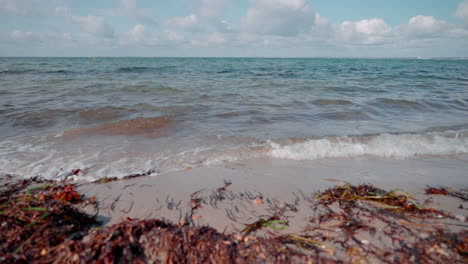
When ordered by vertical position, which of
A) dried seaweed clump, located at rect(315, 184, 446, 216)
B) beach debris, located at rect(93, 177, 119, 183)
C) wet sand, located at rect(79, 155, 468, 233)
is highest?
dried seaweed clump, located at rect(315, 184, 446, 216)

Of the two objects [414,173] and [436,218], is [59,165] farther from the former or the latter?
[414,173]

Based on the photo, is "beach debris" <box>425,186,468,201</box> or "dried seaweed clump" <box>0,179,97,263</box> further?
"beach debris" <box>425,186,468,201</box>

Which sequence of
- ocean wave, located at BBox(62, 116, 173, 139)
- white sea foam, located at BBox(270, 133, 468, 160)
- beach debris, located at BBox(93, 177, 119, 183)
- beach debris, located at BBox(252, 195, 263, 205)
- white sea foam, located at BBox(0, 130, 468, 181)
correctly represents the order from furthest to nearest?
ocean wave, located at BBox(62, 116, 173, 139), white sea foam, located at BBox(270, 133, 468, 160), white sea foam, located at BBox(0, 130, 468, 181), beach debris, located at BBox(93, 177, 119, 183), beach debris, located at BBox(252, 195, 263, 205)

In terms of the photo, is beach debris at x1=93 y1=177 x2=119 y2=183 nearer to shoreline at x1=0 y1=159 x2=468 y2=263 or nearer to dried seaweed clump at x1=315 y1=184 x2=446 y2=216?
shoreline at x1=0 y1=159 x2=468 y2=263

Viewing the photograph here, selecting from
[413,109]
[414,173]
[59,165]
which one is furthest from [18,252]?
[413,109]

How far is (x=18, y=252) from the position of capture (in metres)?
1.58

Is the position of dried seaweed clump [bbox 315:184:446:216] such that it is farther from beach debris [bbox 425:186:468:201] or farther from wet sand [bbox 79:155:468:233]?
beach debris [bbox 425:186:468:201]

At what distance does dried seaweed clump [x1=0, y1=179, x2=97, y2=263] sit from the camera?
1.60m

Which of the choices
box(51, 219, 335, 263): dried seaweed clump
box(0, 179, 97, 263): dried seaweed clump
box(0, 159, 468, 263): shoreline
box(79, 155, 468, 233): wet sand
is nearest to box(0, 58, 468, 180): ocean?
box(79, 155, 468, 233): wet sand

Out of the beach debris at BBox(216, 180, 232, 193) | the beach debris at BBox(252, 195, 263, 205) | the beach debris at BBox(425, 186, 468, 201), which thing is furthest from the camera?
the beach debris at BBox(216, 180, 232, 193)

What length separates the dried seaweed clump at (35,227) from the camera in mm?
1603

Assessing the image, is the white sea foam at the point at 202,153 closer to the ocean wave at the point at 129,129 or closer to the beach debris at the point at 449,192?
the ocean wave at the point at 129,129

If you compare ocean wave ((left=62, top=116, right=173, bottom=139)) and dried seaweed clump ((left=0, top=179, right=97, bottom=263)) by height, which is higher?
dried seaweed clump ((left=0, top=179, right=97, bottom=263))

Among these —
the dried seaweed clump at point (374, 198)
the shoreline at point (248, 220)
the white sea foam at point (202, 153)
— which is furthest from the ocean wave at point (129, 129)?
the dried seaweed clump at point (374, 198)
